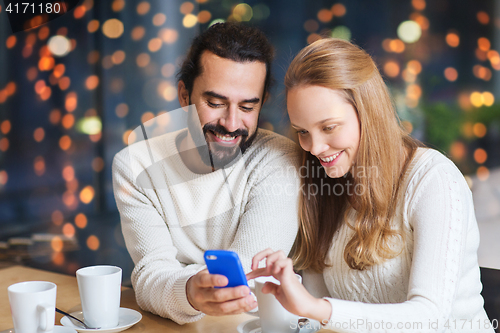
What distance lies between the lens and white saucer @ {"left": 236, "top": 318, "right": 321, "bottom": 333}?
0.75 m

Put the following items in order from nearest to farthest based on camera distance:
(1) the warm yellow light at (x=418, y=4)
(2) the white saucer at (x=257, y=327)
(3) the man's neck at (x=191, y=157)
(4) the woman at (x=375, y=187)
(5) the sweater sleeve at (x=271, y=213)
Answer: (2) the white saucer at (x=257, y=327)
(4) the woman at (x=375, y=187)
(5) the sweater sleeve at (x=271, y=213)
(3) the man's neck at (x=191, y=157)
(1) the warm yellow light at (x=418, y=4)

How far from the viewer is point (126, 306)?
93 centimetres

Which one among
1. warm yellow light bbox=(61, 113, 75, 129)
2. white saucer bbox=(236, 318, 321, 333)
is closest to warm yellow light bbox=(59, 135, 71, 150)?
warm yellow light bbox=(61, 113, 75, 129)

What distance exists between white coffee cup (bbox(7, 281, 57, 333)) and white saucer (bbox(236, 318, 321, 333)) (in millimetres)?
305

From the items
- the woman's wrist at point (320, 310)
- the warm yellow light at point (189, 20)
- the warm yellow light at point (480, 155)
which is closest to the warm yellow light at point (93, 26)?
the warm yellow light at point (189, 20)

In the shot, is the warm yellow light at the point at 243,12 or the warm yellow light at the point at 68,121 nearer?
the warm yellow light at the point at 243,12

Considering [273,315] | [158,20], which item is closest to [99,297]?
[273,315]

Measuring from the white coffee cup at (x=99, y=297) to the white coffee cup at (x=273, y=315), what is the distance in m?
0.25

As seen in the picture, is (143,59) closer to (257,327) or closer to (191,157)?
(191,157)

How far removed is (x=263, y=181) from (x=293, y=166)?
0.09 m

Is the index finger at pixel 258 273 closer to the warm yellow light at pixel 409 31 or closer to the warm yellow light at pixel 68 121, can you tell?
the warm yellow light at pixel 409 31

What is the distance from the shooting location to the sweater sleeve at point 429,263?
2.40ft

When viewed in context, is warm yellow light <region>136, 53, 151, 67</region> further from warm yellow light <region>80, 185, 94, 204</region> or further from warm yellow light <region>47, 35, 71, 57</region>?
warm yellow light <region>80, 185, 94, 204</region>

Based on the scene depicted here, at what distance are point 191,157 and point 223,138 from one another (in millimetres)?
128
